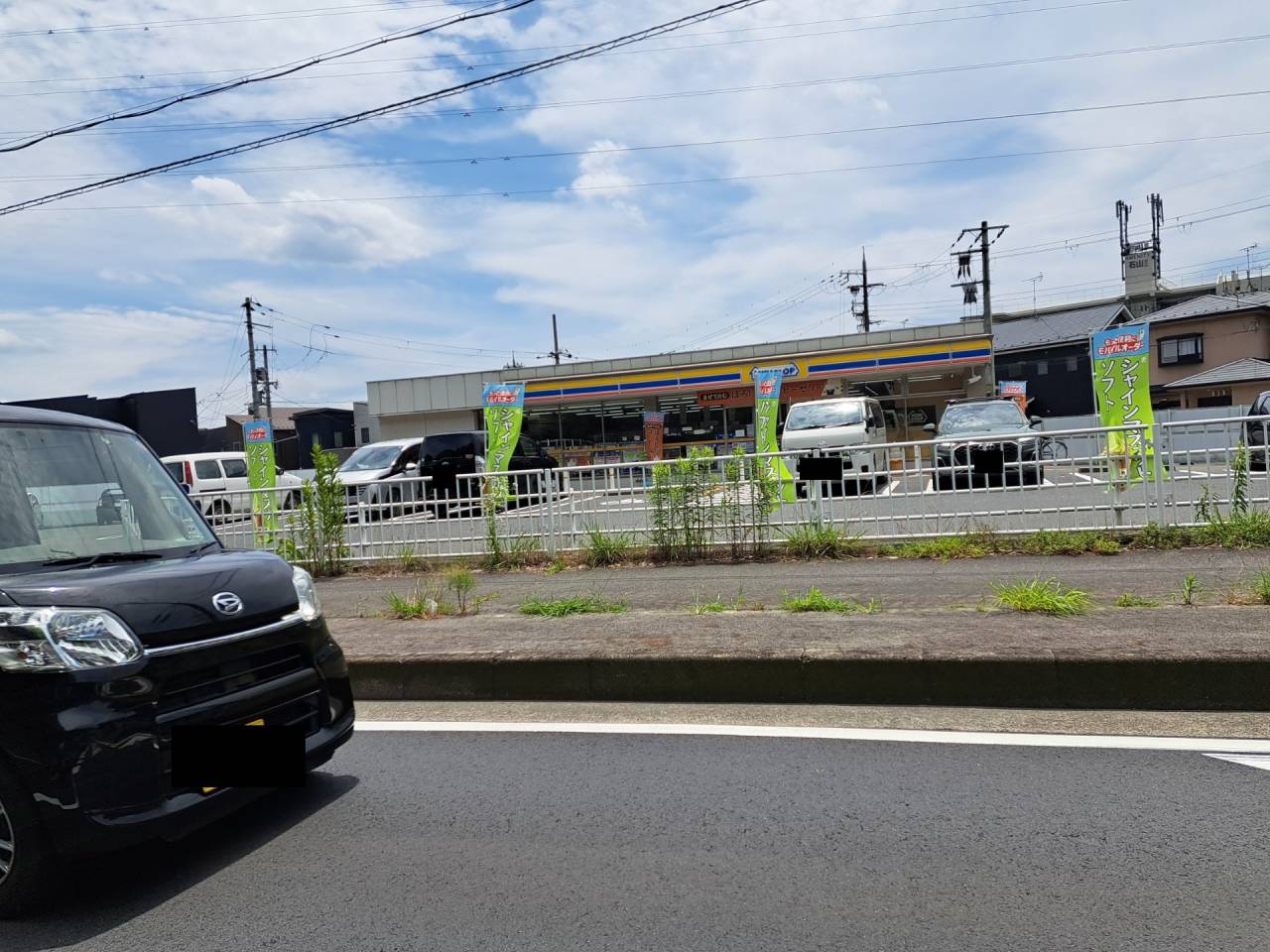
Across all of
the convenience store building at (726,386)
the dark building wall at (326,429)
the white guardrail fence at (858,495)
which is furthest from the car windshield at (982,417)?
the dark building wall at (326,429)

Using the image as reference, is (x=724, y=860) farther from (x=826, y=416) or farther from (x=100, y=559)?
(x=826, y=416)

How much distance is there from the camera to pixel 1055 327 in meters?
48.5

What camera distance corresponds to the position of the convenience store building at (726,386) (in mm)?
29172

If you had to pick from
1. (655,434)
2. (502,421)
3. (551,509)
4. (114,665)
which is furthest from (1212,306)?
(114,665)

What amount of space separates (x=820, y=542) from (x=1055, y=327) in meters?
45.5

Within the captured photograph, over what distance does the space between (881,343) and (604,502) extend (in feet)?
71.7

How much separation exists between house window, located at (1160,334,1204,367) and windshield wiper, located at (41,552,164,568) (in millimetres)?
48430

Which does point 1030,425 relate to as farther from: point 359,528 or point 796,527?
point 359,528

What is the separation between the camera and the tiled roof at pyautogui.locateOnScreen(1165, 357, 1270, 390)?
35.6 meters

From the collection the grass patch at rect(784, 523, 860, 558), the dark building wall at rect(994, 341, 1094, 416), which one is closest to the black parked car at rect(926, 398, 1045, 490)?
the grass patch at rect(784, 523, 860, 558)

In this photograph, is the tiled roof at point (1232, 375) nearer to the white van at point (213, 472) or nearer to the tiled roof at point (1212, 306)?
the tiled roof at point (1212, 306)

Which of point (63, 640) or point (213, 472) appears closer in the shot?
point (63, 640)

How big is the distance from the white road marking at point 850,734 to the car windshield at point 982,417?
10.9 meters

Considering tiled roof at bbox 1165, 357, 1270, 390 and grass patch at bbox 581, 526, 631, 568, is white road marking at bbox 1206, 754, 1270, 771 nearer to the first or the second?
grass patch at bbox 581, 526, 631, 568
